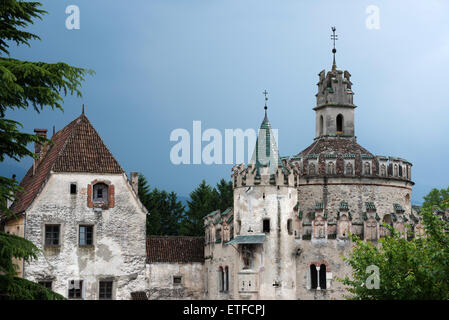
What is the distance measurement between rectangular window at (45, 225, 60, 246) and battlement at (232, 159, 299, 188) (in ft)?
45.3

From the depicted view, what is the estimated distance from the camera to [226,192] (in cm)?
8562

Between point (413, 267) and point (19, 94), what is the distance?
19.3 meters

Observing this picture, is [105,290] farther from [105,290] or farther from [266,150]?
[266,150]

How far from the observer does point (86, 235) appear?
165 ft

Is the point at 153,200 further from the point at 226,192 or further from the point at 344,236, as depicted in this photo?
the point at 344,236

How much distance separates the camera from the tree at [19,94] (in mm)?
20689

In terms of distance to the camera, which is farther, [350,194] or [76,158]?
[350,194]

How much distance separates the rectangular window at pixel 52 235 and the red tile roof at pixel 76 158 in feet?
6.91

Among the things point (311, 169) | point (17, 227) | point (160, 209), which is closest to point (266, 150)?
point (311, 169)

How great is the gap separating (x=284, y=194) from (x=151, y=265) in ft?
37.1

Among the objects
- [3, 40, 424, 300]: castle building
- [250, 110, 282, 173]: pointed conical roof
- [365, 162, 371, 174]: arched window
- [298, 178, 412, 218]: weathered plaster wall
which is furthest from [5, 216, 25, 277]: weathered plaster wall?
[365, 162, 371, 174]: arched window

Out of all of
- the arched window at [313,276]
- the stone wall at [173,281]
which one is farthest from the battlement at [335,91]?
the stone wall at [173,281]

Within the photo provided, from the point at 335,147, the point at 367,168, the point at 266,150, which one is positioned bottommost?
the point at 367,168
